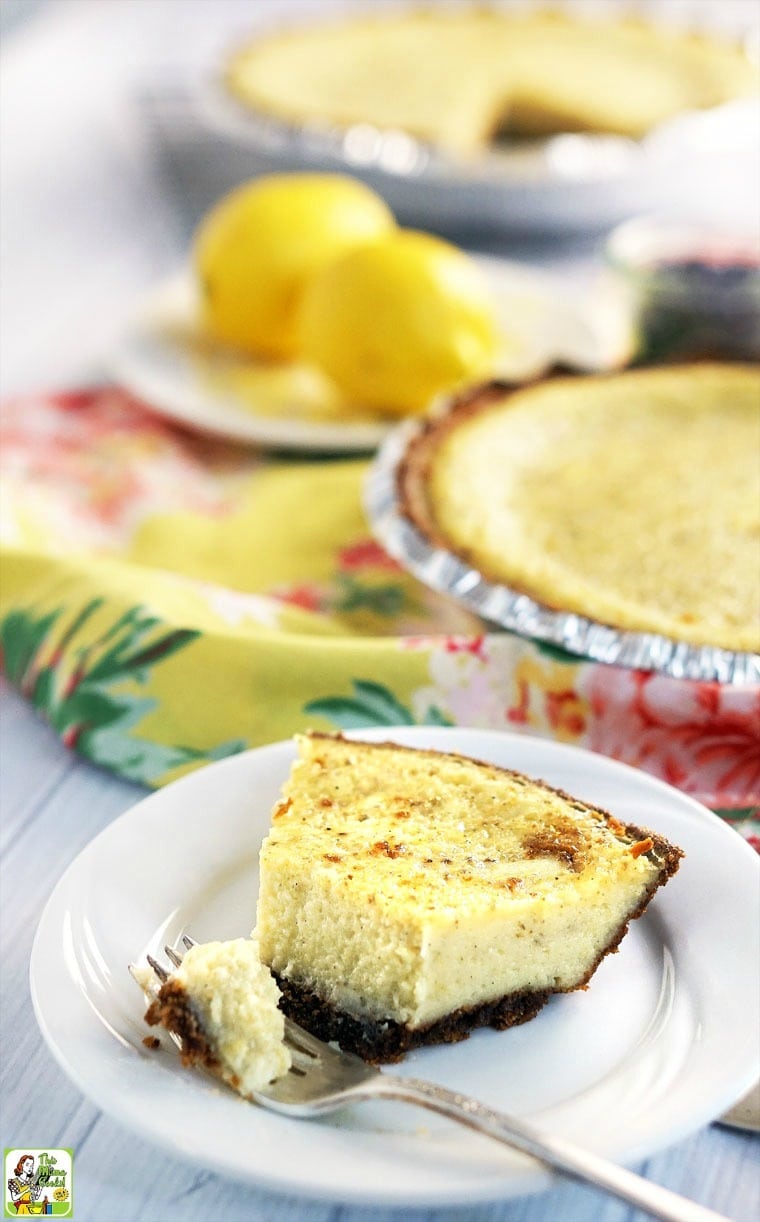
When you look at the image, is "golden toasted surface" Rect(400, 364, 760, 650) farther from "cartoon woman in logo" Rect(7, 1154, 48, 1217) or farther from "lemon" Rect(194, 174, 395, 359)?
"cartoon woman in logo" Rect(7, 1154, 48, 1217)

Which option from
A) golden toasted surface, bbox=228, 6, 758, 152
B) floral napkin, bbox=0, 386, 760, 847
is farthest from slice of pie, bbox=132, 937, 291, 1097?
golden toasted surface, bbox=228, 6, 758, 152

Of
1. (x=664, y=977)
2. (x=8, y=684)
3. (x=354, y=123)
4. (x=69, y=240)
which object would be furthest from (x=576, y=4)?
(x=664, y=977)

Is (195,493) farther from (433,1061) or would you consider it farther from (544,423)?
(433,1061)

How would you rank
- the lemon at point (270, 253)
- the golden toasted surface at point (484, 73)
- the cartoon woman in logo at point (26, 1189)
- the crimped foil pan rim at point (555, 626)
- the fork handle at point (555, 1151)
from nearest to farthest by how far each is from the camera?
the fork handle at point (555, 1151)
the cartoon woman in logo at point (26, 1189)
the crimped foil pan rim at point (555, 626)
the lemon at point (270, 253)
the golden toasted surface at point (484, 73)

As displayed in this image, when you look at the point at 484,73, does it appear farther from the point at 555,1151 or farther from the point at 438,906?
the point at 555,1151

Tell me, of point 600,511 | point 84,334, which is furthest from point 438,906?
point 84,334

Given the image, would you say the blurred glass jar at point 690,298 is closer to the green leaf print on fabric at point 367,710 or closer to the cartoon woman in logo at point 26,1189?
the green leaf print on fabric at point 367,710

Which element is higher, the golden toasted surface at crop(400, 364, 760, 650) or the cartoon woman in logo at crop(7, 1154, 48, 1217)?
the cartoon woman in logo at crop(7, 1154, 48, 1217)

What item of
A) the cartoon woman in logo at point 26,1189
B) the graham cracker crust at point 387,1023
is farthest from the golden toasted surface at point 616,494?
the cartoon woman in logo at point 26,1189
